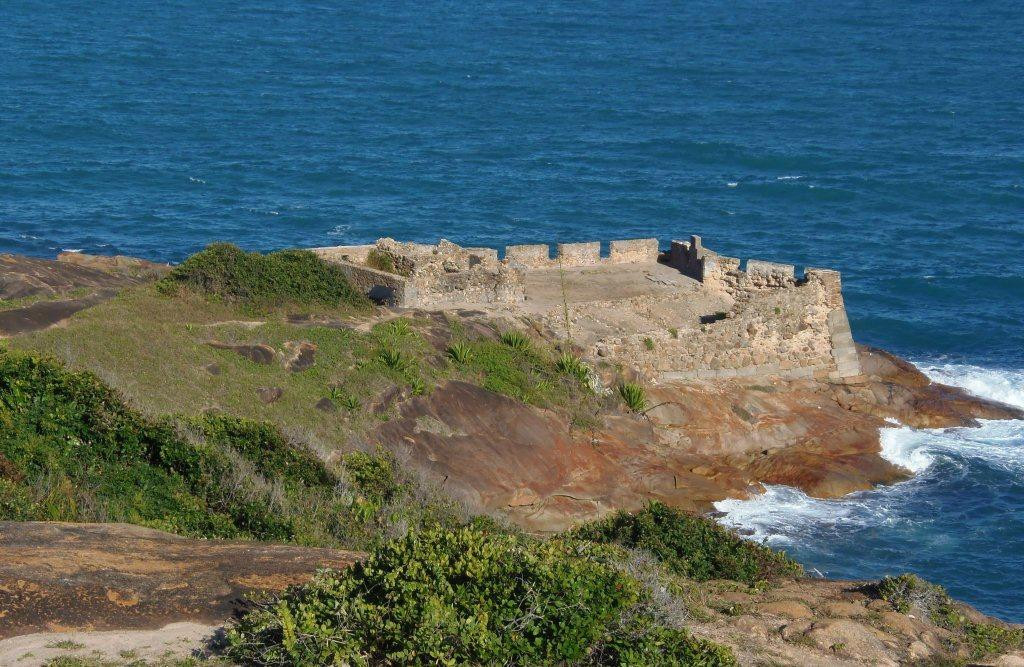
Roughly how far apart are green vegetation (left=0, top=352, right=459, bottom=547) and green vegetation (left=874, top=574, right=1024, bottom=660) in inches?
293

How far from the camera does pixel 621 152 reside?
85062 mm

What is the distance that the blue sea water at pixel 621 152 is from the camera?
131 feet

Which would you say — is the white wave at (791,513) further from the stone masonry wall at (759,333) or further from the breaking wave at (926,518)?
the stone masonry wall at (759,333)

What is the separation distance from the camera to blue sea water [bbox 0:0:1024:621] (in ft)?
131

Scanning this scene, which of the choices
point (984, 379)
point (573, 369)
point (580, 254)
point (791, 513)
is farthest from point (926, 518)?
point (580, 254)

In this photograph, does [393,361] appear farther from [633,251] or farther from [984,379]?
[984,379]

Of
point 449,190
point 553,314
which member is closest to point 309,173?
point 449,190

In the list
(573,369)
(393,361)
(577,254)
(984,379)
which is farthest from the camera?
(984,379)

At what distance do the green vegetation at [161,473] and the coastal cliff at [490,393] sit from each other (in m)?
0.95

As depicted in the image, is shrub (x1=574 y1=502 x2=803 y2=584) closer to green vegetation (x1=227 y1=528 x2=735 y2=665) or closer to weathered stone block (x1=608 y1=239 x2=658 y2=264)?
green vegetation (x1=227 y1=528 x2=735 y2=665)

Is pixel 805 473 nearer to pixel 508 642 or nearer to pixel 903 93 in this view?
pixel 508 642

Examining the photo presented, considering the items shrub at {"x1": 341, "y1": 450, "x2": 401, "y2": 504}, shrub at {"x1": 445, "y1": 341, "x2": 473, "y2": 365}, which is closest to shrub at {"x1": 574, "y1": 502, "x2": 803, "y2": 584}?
shrub at {"x1": 341, "y1": 450, "x2": 401, "y2": 504}

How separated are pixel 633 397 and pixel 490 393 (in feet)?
14.4

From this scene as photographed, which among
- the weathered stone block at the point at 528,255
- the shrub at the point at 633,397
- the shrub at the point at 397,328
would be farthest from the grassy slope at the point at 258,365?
the weathered stone block at the point at 528,255
